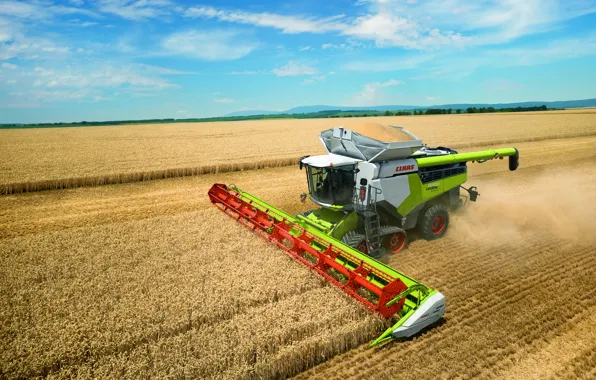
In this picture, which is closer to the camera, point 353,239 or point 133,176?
point 353,239

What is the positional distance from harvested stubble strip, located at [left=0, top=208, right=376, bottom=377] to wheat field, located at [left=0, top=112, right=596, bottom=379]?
0.02 meters

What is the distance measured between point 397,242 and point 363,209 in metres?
1.27

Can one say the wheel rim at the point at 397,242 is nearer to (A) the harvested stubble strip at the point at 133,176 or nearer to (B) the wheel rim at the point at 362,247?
(B) the wheel rim at the point at 362,247

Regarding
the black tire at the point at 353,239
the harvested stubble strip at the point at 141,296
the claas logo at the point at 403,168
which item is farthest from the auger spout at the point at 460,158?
the harvested stubble strip at the point at 141,296

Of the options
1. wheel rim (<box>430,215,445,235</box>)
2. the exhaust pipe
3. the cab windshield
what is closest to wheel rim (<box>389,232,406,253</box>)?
wheel rim (<box>430,215,445,235</box>)

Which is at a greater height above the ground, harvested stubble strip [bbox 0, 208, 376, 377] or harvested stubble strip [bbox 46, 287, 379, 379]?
→ harvested stubble strip [bbox 0, 208, 376, 377]

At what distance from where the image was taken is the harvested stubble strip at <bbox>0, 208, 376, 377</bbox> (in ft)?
15.1

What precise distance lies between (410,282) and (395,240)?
2.64m

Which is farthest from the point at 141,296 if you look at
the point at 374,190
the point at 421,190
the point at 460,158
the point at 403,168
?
the point at 460,158

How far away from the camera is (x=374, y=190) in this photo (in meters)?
7.26

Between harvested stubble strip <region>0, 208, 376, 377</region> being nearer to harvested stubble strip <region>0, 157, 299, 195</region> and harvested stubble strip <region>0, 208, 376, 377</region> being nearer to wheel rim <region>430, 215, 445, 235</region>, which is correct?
wheel rim <region>430, 215, 445, 235</region>

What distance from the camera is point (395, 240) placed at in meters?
7.86

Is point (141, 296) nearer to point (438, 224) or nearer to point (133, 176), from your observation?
point (438, 224)

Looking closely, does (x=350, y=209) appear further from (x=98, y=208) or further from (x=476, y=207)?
(x=98, y=208)
